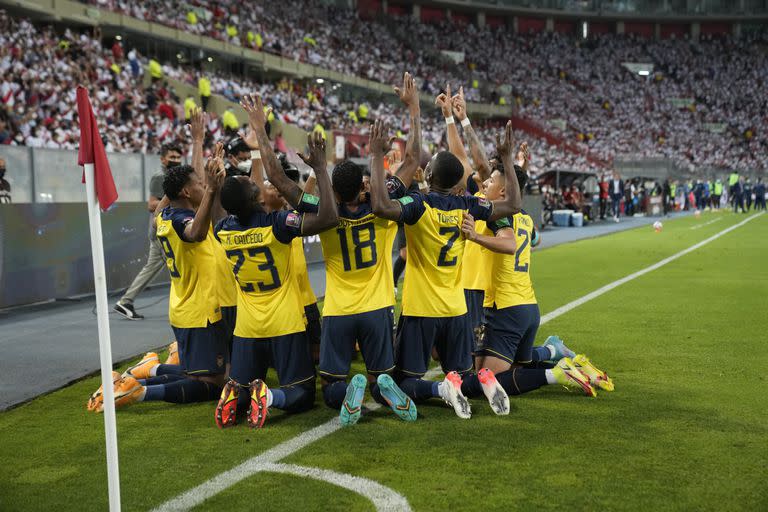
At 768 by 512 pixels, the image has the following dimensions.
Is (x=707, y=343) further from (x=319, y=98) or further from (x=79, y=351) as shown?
(x=319, y=98)

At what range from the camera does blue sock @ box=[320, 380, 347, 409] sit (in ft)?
16.8

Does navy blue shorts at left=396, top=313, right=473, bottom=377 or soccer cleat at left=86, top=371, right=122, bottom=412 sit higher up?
navy blue shorts at left=396, top=313, right=473, bottom=377

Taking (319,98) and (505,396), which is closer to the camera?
(505,396)

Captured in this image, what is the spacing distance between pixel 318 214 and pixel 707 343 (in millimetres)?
4616

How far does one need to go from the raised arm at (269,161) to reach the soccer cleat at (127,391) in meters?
1.64

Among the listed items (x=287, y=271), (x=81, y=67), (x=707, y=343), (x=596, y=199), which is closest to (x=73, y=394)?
(x=287, y=271)

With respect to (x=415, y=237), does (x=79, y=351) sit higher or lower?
lower

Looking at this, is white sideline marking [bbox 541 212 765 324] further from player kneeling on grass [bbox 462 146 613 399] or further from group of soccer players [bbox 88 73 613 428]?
group of soccer players [bbox 88 73 613 428]

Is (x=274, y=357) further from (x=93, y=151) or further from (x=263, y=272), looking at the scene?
(x=93, y=151)

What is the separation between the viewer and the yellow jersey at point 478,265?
19.5ft

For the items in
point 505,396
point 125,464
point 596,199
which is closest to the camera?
point 125,464

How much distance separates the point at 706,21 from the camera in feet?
232

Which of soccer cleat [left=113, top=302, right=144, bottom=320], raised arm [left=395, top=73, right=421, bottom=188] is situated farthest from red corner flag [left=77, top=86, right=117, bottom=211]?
soccer cleat [left=113, top=302, right=144, bottom=320]

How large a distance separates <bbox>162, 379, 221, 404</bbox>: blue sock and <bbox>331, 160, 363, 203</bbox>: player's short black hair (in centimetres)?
173
